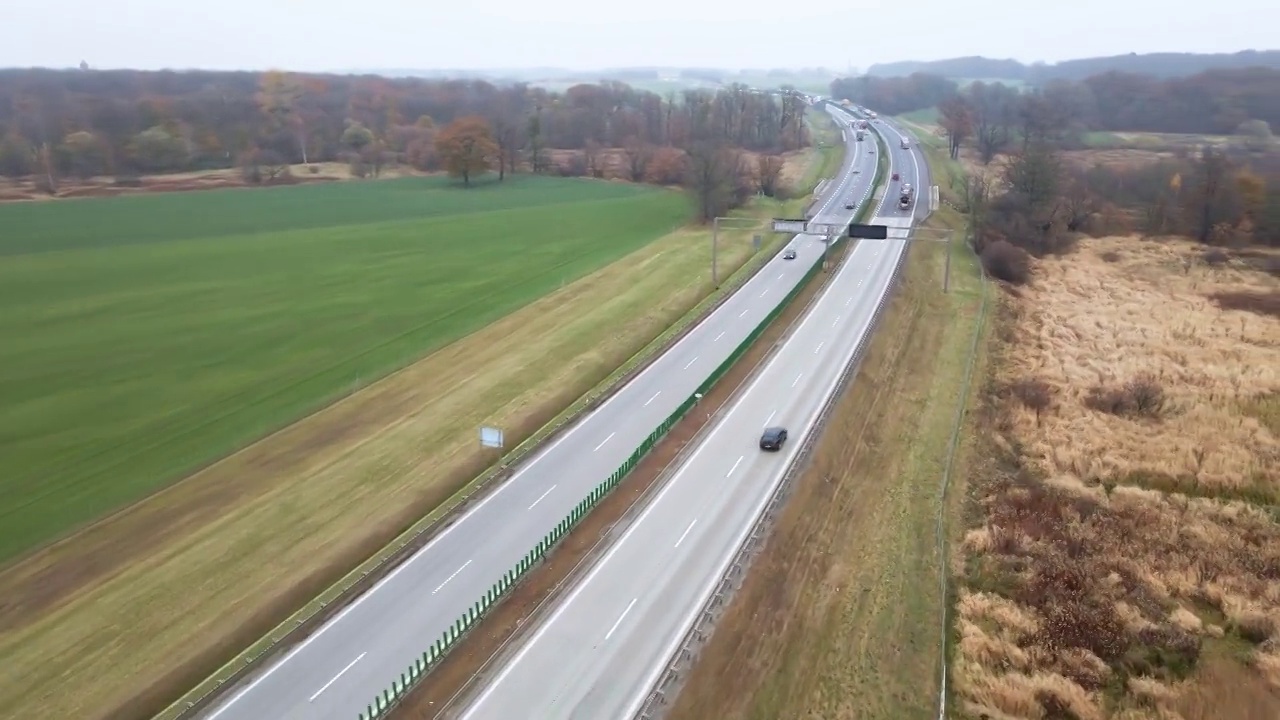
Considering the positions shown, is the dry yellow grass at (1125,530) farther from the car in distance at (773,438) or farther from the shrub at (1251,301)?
the car in distance at (773,438)

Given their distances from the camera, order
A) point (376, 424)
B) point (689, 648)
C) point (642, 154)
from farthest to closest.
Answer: point (642, 154), point (376, 424), point (689, 648)

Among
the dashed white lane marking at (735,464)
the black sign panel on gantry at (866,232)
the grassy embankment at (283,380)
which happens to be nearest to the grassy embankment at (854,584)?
the dashed white lane marking at (735,464)

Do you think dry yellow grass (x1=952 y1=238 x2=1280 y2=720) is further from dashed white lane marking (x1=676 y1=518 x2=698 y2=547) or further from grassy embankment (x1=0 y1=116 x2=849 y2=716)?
grassy embankment (x1=0 y1=116 x2=849 y2=716)

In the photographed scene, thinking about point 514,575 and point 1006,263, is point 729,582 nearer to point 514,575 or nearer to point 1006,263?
point 514,575

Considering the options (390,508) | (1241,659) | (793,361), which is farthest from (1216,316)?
(390,508)

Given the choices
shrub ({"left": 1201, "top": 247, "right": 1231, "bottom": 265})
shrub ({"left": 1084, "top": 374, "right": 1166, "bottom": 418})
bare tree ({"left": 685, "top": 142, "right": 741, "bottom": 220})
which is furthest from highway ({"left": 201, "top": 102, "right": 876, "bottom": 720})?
shrub ({"left": 1201, "top": 247, "right": 1231, "bottom": 265})

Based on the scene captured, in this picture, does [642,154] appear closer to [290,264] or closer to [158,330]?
[290,264]

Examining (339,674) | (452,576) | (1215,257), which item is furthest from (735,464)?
(1215,257)
